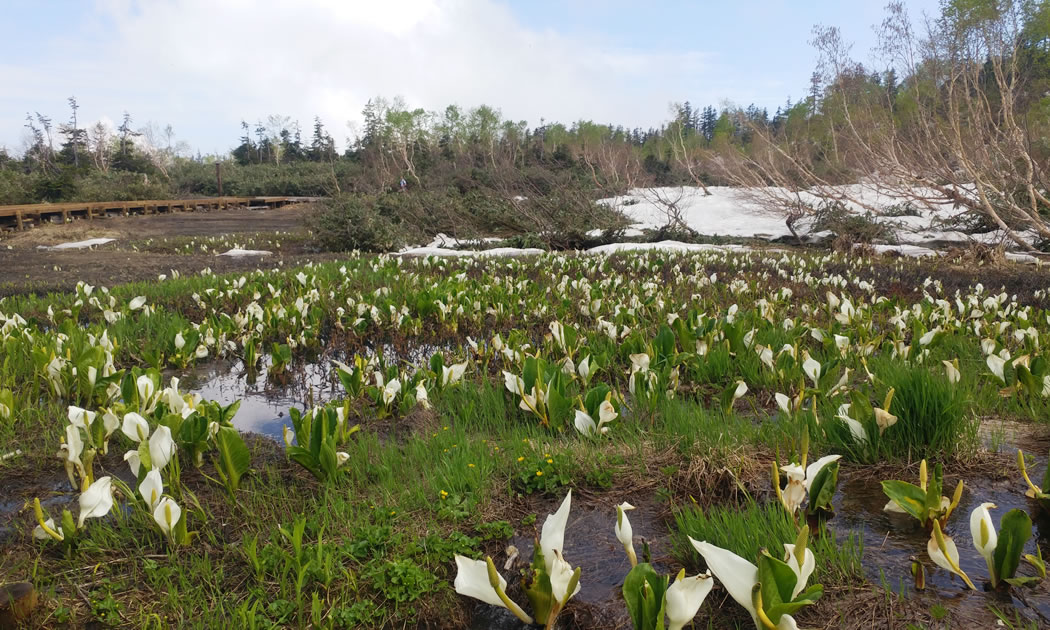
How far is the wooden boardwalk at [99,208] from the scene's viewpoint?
20453 millimetres

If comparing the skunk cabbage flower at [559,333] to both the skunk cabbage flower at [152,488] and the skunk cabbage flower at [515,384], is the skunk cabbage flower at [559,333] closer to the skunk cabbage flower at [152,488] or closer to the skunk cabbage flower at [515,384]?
the skunk cabbage flower at [515,384]

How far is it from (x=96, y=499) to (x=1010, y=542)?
2488 millimetres

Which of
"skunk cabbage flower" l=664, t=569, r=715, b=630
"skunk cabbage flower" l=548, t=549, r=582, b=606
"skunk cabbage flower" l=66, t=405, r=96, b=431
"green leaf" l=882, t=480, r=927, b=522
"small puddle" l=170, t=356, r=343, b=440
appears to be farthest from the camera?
"small puddle" l=170, t=356, r=343, b=440

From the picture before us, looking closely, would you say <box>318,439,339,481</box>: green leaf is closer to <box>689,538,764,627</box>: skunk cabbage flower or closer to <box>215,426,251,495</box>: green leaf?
<box>215,426,251,495</box>: green leaf

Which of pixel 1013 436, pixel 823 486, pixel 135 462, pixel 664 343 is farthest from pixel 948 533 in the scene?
pixel 135 462

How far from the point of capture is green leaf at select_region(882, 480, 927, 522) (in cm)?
182

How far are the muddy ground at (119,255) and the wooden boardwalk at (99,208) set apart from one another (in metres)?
0.72

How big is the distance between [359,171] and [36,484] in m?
43.5

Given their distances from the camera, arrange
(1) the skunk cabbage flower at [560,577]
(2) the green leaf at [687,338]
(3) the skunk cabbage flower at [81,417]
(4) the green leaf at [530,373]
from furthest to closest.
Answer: (2) the green leaf at [687,338] → (4) the green leaf at [530,373] → (3) the skunk cabbage flower at [81,417] → (1) the skunk cabbage flower at [560,577]

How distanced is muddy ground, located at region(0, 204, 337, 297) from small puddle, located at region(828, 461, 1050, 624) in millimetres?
8827

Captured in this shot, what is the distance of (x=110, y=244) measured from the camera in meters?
17.1

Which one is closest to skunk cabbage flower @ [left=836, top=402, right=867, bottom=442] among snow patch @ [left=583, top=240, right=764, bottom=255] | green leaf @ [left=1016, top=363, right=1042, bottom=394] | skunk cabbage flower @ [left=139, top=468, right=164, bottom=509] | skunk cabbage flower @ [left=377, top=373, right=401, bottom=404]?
green leaf @ [left=1016, top=363, right=1042, bottom=394]

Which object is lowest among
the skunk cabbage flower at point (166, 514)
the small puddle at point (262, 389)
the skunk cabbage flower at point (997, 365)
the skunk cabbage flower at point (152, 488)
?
the small puddle at point (262, 389)

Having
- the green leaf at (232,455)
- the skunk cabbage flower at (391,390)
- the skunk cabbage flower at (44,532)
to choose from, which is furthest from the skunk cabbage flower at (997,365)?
the skunk cabbage flower at (44,532)
